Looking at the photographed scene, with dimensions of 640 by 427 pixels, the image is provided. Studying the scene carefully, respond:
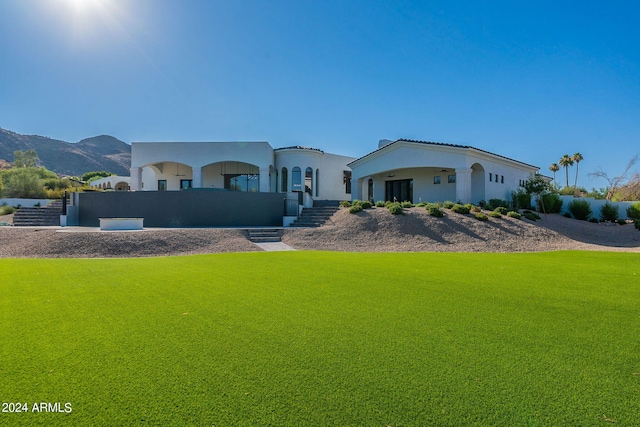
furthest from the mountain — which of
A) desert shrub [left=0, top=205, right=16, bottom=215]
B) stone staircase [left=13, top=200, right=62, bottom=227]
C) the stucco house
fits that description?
the stucco house

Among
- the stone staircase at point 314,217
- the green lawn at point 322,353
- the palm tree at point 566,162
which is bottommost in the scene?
the green lawn at point 322,353

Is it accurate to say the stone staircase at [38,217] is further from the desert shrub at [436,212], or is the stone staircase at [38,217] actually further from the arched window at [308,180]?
the desert shrub at [436,212]

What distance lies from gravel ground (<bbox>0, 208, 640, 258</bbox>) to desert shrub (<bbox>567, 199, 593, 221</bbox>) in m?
3.00

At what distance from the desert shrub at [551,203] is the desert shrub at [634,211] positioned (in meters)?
4.15

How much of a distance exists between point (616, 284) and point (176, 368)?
807cm

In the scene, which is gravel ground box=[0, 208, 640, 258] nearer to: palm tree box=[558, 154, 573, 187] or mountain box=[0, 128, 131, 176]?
palm tree box=[558, 154, 573, 187]

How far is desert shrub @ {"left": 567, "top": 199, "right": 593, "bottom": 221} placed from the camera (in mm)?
23406

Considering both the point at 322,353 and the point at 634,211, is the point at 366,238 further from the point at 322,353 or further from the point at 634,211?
the point at 634,211

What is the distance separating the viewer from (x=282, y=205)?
2075 cm

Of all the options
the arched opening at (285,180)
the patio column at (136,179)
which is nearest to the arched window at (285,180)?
the arched opening at (285,180)

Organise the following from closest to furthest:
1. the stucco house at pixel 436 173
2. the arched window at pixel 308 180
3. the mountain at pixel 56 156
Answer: the stucco house at pixel 436 173
the arched window at pixel 308 180
the mountain at pixel 56 156

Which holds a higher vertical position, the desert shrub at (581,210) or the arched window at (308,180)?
the arched window at (308,180)

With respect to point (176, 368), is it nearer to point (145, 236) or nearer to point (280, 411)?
point (280, 411)

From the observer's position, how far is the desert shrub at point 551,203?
23609 millimetres
